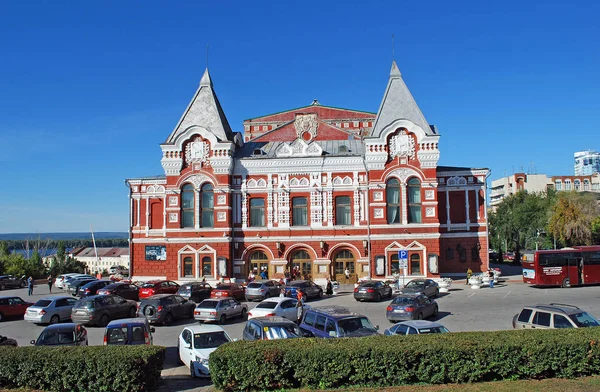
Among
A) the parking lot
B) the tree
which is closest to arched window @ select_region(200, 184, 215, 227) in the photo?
the parking lot

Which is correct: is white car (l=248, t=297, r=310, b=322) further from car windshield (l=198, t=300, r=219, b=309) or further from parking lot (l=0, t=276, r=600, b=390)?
car windshield (l=198, t=300, r=219, b=309)

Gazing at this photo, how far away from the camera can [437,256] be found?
126ft

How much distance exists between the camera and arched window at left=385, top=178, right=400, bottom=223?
39219 millimetres

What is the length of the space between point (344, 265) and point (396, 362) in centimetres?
2722

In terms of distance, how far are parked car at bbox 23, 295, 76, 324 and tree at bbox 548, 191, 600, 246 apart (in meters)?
52.3

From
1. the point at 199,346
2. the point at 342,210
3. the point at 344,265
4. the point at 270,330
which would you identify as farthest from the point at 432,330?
the point at 342,210

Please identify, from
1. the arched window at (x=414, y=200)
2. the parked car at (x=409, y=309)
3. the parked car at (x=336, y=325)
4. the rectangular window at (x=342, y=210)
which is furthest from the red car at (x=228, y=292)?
the arched window at (x=414, y=200)

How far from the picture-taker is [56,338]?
1669 cm

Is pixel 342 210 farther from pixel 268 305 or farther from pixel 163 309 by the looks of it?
pixel 163 309

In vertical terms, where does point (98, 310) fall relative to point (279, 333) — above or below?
below

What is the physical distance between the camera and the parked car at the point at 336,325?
55.9ft

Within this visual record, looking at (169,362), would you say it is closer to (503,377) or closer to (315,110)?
(503,377)

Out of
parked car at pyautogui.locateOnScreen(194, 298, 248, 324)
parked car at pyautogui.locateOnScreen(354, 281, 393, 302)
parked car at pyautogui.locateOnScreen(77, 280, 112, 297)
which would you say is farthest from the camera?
parked car at pyautogui.locateOnScreen(77, 280, 112, 297)

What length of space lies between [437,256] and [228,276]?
53.9 feet
